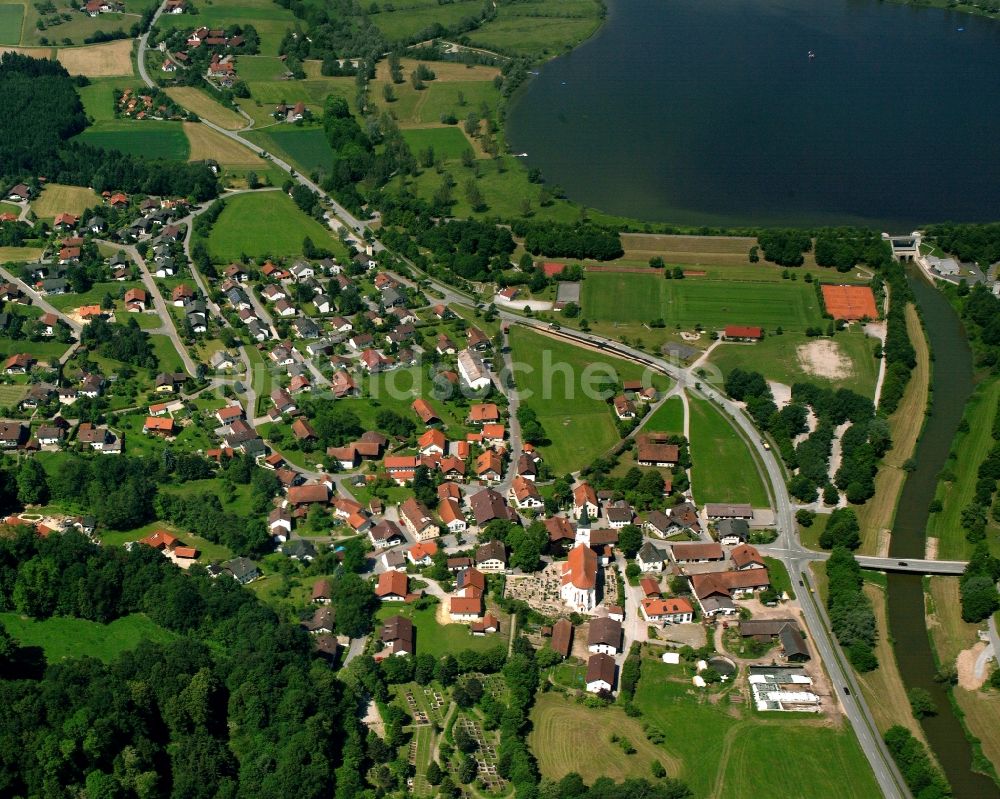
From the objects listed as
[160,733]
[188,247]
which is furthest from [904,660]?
[188,247]

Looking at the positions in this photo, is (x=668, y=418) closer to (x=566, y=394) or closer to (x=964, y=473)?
(x=566, y=394)

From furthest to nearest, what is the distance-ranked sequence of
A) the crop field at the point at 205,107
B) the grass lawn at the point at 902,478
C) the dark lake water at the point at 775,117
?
the crop field at the point at 205,107, the dark lake water at the point at 775,117, the grass lawn at the point at 902,478

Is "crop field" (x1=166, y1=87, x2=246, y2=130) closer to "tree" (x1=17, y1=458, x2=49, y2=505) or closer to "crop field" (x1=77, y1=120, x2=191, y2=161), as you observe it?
"crop field" (x1=77, y1=120, x2=191, y2=161)

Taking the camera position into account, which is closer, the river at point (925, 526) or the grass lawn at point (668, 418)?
the river at point (925, 526)

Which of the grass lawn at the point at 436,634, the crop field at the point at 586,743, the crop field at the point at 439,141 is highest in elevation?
the crop field at the point at 439,141

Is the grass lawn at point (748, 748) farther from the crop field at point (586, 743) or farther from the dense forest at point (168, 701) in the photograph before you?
the dense forest at point (168, 701)

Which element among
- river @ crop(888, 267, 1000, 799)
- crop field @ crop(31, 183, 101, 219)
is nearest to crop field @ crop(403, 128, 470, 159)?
crop field @ crop(31, 183, 101, 219)

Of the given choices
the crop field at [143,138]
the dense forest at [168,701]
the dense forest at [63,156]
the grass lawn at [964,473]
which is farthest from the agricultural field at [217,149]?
the grass lawn at [964,473]
